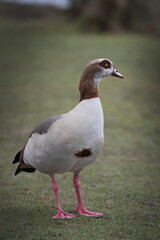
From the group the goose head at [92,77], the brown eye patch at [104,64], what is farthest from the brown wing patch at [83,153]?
the brown eye patch at [104,64]

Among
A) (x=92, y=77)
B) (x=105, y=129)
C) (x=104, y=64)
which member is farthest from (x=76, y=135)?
(x=105, y=129)

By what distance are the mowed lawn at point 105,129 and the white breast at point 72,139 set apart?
561mm

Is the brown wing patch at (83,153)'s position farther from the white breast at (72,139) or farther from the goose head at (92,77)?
the goose head at (92,77)

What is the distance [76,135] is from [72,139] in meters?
0.05

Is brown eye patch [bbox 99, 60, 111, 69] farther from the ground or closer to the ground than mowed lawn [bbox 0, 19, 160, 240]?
farther from the ground

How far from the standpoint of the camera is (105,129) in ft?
25.9

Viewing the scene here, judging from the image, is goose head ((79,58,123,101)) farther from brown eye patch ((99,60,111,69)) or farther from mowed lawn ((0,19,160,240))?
mowed lawn ((0,19,160,240))

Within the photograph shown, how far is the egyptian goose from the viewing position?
3273 mm

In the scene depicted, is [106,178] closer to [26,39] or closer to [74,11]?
[26,39]

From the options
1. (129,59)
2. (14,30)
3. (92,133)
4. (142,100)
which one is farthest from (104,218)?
(14,30)

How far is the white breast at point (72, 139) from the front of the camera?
3.27 meters

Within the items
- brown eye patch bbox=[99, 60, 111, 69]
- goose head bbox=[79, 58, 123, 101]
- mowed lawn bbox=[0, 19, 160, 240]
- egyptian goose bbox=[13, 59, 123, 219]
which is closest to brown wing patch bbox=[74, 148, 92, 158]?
egyptian goose bbox=[13, 59, 123, 219]

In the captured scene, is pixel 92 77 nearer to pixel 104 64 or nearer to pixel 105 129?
pixel 104 64

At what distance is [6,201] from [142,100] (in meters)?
7.39
